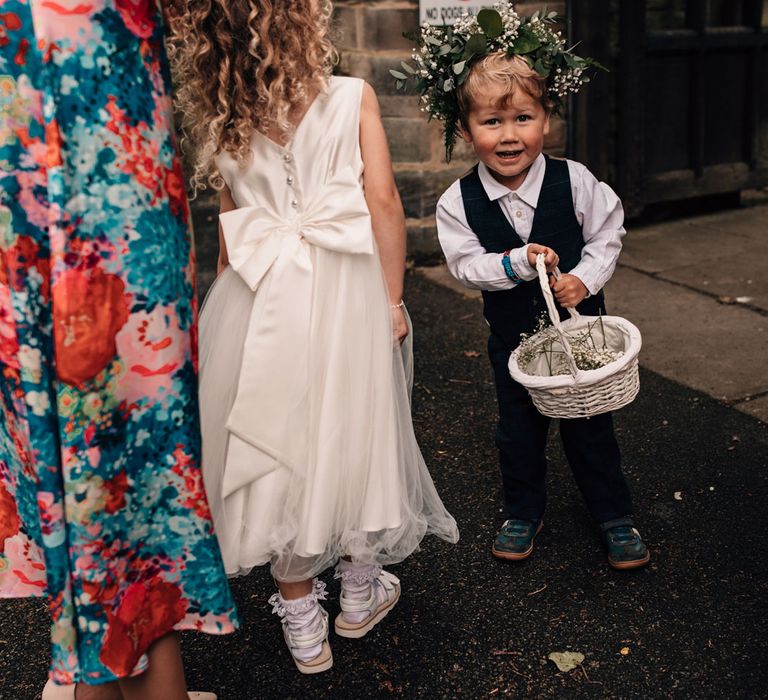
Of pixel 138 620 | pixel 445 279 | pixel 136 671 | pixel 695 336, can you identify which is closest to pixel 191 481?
pixel 138 620

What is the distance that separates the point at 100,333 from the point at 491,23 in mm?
1480

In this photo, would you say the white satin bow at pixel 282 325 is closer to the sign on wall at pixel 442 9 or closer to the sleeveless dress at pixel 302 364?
the sleeveless dress at pixel 302 364

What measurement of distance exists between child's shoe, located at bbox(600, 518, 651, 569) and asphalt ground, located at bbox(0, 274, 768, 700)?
0.04 m

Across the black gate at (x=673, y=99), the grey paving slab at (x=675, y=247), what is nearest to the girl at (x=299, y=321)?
the grey paving slab at (x=675, y=247)

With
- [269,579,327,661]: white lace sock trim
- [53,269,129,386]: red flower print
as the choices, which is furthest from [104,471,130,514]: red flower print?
[269,579,327,661]: white lace sock trim

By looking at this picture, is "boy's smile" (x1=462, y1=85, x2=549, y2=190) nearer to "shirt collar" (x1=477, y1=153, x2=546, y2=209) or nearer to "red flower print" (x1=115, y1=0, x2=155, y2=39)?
"shirt collar" (x1=477, y1=153, x2=546, y2=209)

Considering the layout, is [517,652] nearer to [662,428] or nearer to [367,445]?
[367,445]

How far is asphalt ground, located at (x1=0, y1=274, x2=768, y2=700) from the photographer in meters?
2.52

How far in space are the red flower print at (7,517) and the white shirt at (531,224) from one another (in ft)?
4.52

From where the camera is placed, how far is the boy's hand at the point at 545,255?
2.59 m

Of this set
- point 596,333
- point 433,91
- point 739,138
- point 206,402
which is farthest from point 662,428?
point 739,138

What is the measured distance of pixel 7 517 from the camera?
208 cm

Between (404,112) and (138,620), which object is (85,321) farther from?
(404,112)

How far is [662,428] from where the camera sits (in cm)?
385
